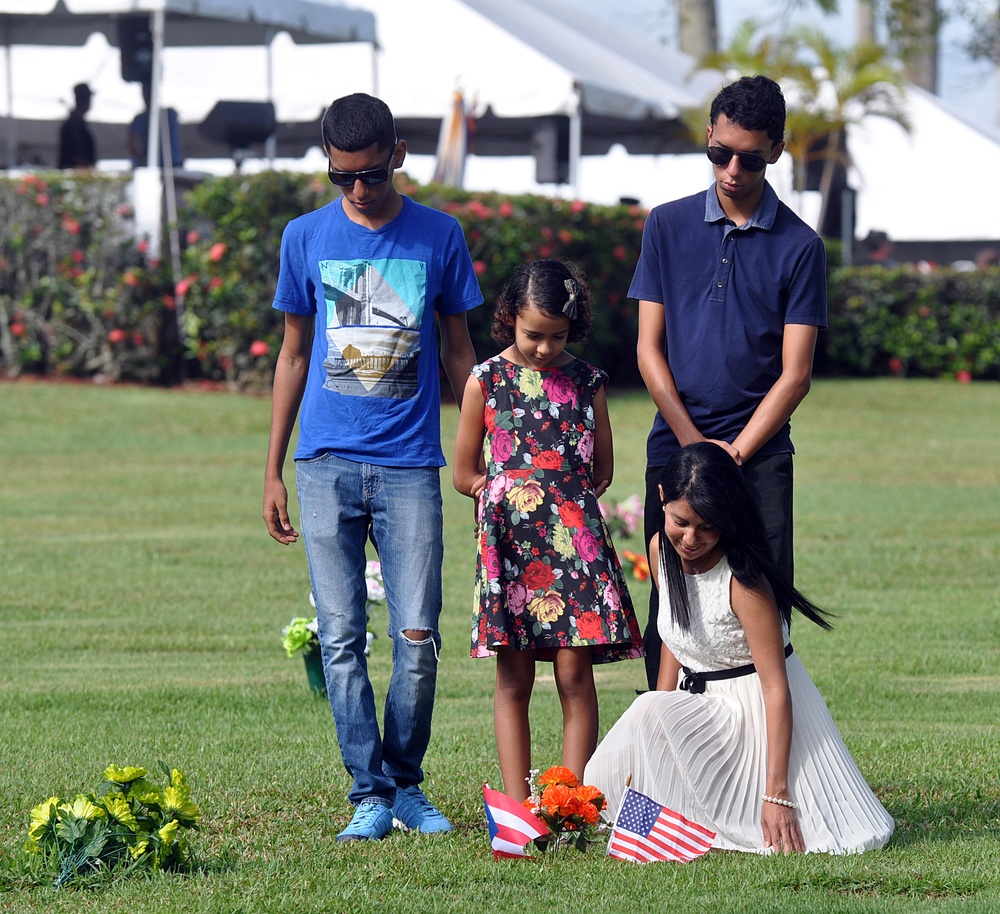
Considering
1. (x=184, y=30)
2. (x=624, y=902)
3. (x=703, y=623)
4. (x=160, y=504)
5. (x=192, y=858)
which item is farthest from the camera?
(x=184, y=30)

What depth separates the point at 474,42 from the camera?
23.0m

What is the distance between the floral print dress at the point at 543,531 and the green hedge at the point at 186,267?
11.2 m

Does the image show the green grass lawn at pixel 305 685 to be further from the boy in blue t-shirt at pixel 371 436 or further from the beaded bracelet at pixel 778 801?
the boy in blue t-shirt at pixel 371 436

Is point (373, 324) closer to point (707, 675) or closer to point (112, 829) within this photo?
point (707, 675)

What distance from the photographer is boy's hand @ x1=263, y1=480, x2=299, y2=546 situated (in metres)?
4.77

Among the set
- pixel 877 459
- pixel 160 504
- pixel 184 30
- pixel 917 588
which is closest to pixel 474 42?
pixel 184 30

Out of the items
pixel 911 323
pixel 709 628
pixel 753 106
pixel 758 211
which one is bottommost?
pixel 709 628

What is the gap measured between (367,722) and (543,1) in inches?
1058

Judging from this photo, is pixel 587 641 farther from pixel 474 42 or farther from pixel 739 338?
pixel 474 42

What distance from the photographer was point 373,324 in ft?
15.3

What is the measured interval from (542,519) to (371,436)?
54 centimetres

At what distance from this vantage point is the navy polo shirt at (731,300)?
471cm

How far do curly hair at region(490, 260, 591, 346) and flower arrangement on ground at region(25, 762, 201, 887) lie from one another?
5.25 feet

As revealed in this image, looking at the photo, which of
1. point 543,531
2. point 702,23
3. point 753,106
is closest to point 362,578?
point 543,531
